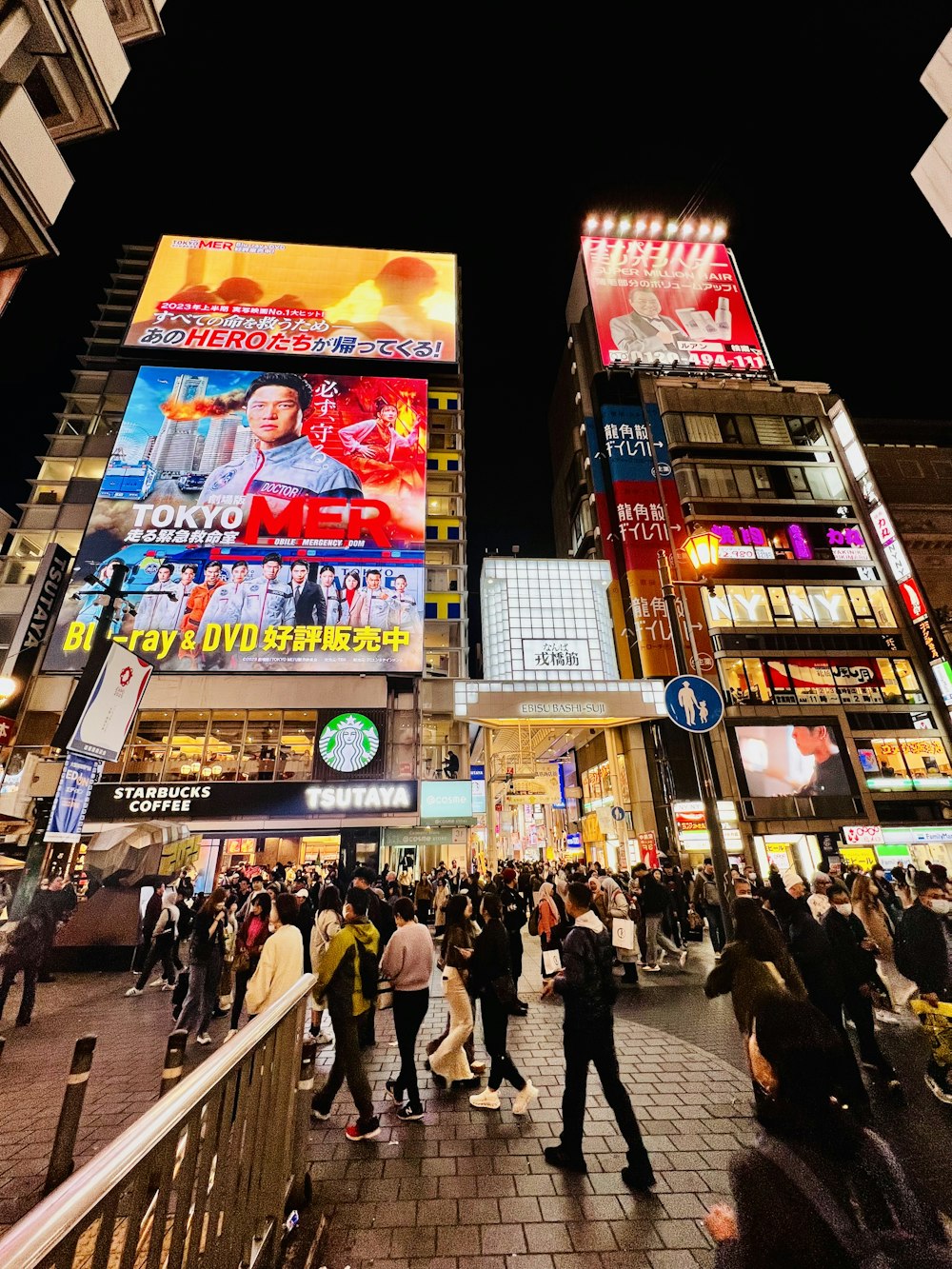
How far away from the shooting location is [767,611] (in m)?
31.9

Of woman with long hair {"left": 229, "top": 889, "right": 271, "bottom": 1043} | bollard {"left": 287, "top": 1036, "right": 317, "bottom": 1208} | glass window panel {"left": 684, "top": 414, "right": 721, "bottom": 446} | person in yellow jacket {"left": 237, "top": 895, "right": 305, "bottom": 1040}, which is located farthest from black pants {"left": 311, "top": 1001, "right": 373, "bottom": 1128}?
glass window panel {"left": 684, "top": 414, "right": 721, "bottom": 446}

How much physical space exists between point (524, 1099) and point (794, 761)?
2809cm

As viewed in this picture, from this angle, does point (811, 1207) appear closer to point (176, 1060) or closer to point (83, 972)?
point (176, 1060)

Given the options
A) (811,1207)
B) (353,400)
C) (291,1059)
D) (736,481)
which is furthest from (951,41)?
(736,481)

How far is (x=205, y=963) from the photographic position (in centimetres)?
724

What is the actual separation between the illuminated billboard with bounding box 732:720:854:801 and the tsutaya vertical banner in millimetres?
4728

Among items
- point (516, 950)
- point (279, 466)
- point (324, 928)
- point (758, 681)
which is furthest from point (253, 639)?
point (758, 681)

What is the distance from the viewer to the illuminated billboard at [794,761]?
27438mm

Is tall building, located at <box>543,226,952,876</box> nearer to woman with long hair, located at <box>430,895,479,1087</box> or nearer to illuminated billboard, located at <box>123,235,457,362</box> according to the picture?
illuminated billboard, located at <box>123,235,457,362</box>

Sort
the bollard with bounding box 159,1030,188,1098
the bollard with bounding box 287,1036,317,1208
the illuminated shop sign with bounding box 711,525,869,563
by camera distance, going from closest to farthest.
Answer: the bollard with bounding box 159,1030,188,1098, the bollard with bounding box 287,1036,317,1208, the illuminated shop sign with bounding box 711,525,869,563

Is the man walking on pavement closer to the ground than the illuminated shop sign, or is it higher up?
closer to the ground

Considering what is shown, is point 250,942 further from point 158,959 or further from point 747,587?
point 747,587

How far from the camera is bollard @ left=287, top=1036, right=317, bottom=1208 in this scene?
3395 mm

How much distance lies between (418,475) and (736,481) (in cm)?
2291
